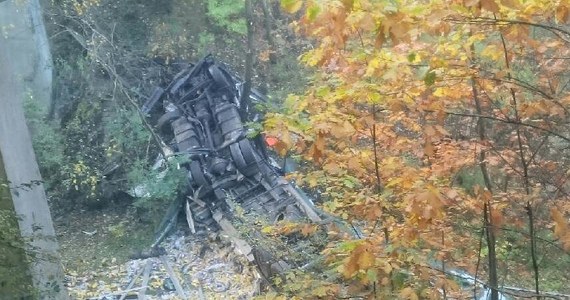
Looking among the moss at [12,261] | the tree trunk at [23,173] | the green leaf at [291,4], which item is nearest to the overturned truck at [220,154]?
the tree trunk at [23,173]

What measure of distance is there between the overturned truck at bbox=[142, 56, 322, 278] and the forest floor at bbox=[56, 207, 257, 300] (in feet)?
1.48

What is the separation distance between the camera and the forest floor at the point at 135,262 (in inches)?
417

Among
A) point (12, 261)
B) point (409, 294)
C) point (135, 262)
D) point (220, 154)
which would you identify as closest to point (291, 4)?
point (409, 294)

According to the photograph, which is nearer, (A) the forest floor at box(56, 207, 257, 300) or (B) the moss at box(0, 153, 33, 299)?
(B) the moss at box(0, 153, 33, 299)

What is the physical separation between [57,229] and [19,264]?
7.31 m

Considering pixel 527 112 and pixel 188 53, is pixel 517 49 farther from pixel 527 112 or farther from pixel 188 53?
pixel 188 53

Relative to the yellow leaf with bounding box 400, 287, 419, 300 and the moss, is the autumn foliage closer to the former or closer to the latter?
the yellow leaf with bounding box 400, 287, 419, 300

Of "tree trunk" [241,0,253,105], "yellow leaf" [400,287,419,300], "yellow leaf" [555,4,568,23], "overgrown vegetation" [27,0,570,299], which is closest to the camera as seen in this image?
"yellow leaf" [555,4,568,23]

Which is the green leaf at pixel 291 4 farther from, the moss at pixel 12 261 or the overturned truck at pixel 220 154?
the overturned truck at pixel 220 154

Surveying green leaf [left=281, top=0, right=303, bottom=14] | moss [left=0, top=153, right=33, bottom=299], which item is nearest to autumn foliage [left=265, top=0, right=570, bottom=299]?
green leaf [left=281, top=0, right=303, bottom=14]

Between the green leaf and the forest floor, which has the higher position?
the green leaf

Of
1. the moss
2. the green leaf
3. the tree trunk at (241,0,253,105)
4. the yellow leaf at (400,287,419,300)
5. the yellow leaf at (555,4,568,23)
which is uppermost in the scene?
the tree trunk at (241,0,253,105)

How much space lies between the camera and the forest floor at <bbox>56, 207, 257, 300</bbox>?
34.8 feet

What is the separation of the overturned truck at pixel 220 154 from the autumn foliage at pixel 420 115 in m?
5.21
